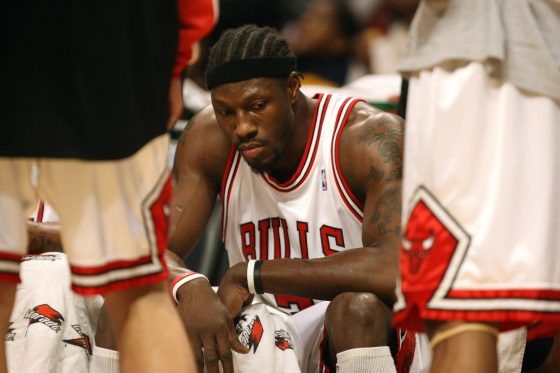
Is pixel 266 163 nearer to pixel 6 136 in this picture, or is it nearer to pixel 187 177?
pixel 187 177

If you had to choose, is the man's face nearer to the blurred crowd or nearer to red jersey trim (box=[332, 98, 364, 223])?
red jersey trim (box=[332, 98, 364, 223])

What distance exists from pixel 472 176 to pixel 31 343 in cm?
161

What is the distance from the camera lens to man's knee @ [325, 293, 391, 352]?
2736 mm

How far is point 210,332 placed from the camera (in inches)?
110

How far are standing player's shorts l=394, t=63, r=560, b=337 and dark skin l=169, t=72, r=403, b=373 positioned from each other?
89 cm

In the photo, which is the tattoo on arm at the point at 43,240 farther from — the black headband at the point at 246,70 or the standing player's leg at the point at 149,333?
the standing player's leg at the point at 149,333

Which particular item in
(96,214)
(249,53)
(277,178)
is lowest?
(277,178)

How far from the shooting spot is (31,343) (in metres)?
2.89

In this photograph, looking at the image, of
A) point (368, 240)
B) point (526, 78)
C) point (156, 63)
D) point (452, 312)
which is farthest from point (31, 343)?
point (526, 78)

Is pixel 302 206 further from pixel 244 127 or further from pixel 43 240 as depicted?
pixel 43 240

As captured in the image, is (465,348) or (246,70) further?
(246,70)

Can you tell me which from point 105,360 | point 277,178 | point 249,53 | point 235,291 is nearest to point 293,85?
point 249,53

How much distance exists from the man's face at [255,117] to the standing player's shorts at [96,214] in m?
1.21

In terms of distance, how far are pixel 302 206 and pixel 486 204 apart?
149 centimetres
